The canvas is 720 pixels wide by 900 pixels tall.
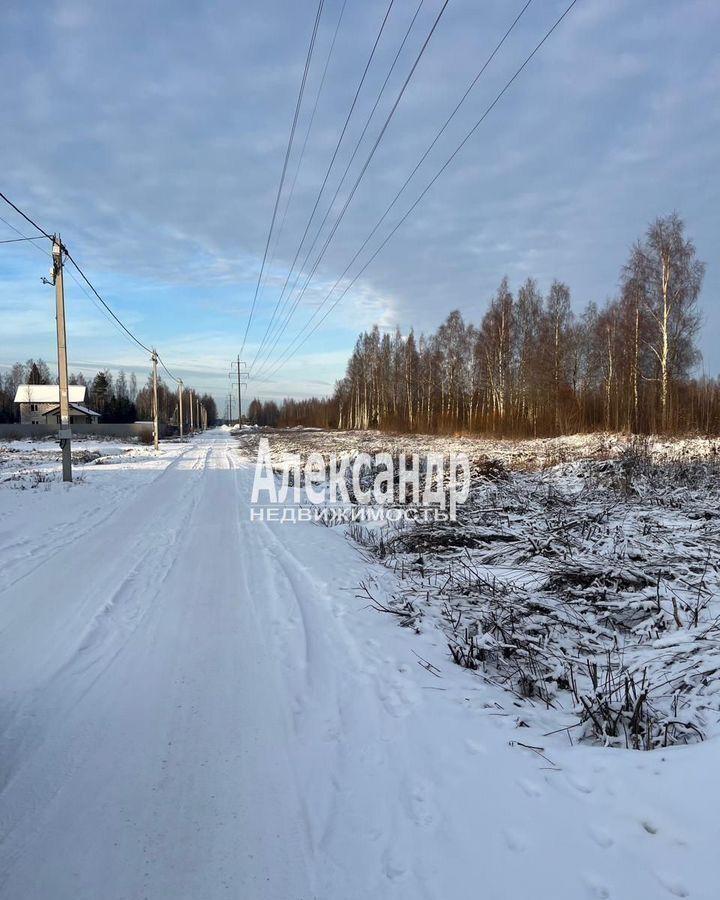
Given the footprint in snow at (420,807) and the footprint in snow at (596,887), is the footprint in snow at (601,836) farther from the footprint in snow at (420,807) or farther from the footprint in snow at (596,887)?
the footprint in snow at (420,807)

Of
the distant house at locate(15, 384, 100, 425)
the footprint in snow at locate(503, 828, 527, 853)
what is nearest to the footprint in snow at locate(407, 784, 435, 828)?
the footprint in snow at locate(503, 828, 527, 853)

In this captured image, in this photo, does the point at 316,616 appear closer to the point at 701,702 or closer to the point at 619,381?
the point at 701,702

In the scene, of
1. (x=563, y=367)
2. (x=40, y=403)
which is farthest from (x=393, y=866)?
(x=40, y=403)

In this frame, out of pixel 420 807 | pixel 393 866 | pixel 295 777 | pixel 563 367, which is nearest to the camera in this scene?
pixel 393 866

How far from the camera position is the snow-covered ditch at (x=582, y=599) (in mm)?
3205

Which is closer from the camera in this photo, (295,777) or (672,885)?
(672,885)

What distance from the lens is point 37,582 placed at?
18.8ft

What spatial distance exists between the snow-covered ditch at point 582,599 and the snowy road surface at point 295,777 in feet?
1.14

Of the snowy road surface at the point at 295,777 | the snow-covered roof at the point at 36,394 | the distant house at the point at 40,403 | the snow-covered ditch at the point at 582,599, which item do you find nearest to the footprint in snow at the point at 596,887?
the snowy road surface at the point at 295,777

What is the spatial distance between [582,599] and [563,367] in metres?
31.6

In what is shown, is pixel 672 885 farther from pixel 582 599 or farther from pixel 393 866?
pixel 582 599

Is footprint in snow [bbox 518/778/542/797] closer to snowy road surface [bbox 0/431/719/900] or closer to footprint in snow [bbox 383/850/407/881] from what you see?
snowy road surface [bbox 0/431/719/900]

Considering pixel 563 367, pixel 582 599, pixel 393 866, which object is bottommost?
pixel 393 866

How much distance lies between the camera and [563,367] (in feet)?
110
